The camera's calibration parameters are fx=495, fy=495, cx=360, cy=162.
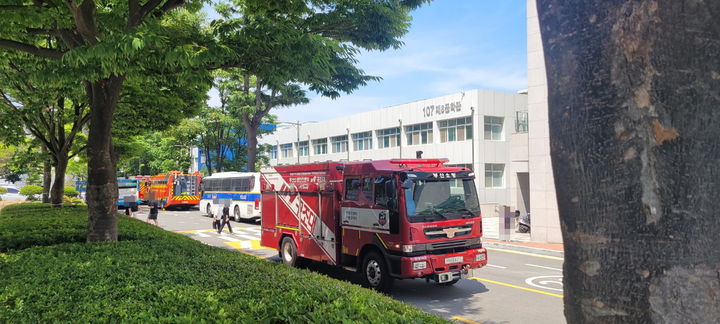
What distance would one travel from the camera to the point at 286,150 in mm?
60188

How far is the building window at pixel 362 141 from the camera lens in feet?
150

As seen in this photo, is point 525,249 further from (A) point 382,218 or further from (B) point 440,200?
(A) point 382,218

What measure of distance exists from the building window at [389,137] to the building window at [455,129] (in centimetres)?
512

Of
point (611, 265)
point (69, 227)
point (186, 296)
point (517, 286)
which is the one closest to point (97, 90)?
point (69, 227)

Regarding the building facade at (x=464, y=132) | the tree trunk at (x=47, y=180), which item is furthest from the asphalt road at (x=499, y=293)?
the tree trunk at (x=47, y=180)

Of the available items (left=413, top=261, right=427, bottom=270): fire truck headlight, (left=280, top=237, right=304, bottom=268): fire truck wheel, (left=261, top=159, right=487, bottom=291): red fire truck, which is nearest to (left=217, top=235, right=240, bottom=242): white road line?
(left=280, top=237, right=304, bottom=268): fire truck wheel

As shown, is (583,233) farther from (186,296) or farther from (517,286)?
(517,286)

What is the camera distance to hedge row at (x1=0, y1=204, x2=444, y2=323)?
14.1ft

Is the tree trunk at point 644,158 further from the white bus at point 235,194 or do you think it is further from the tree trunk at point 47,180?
the tree trunk at point 47,180

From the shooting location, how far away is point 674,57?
66.7 inches

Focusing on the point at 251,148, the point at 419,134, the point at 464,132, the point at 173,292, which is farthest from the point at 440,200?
the point at 419,134

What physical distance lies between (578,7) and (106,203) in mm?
10116

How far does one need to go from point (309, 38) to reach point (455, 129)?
96.5ft

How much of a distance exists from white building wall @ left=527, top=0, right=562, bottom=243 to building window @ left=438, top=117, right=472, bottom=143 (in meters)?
17.3
